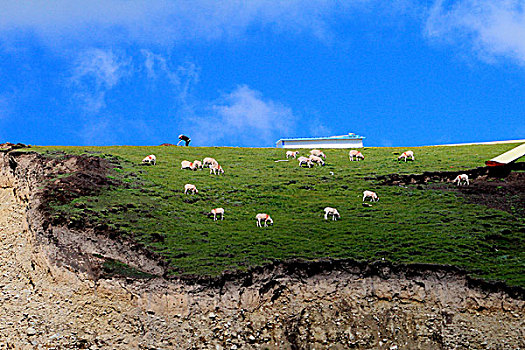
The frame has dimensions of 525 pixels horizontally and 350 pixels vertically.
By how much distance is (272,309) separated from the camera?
21.2 m

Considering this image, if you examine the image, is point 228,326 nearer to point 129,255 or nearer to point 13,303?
point 129,255

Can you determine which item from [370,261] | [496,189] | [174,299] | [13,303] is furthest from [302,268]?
[496,189]

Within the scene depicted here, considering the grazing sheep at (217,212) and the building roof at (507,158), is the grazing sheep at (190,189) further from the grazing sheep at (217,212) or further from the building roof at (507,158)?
the building roof at (507,158)

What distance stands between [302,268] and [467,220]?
11364 mm

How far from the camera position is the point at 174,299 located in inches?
832

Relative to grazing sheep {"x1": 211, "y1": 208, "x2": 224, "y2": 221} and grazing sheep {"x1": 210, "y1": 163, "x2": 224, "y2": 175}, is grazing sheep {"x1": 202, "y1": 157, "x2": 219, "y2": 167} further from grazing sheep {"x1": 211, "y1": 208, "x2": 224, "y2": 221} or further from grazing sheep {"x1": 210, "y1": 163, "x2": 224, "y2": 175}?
grazing sheep {"x1": 211, "y1": 208, "x2": 224, "y2": 221}

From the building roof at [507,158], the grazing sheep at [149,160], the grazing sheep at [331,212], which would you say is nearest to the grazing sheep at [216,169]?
the grazing sheep at [149,160]

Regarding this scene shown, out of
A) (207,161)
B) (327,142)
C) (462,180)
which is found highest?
(327,142)

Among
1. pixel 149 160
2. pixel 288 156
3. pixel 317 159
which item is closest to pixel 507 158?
pixel 317 159

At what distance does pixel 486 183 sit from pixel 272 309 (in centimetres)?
2099

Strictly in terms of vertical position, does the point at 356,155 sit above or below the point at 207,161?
above

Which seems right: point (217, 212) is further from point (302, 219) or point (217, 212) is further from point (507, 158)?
point (507, 158)

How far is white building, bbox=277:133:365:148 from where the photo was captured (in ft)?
178

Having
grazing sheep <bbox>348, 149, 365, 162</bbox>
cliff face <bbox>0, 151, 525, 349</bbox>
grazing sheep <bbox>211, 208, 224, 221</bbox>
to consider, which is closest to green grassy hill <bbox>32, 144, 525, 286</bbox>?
grazing sheep <bbox>211, 208, 224, 221</bbox>
